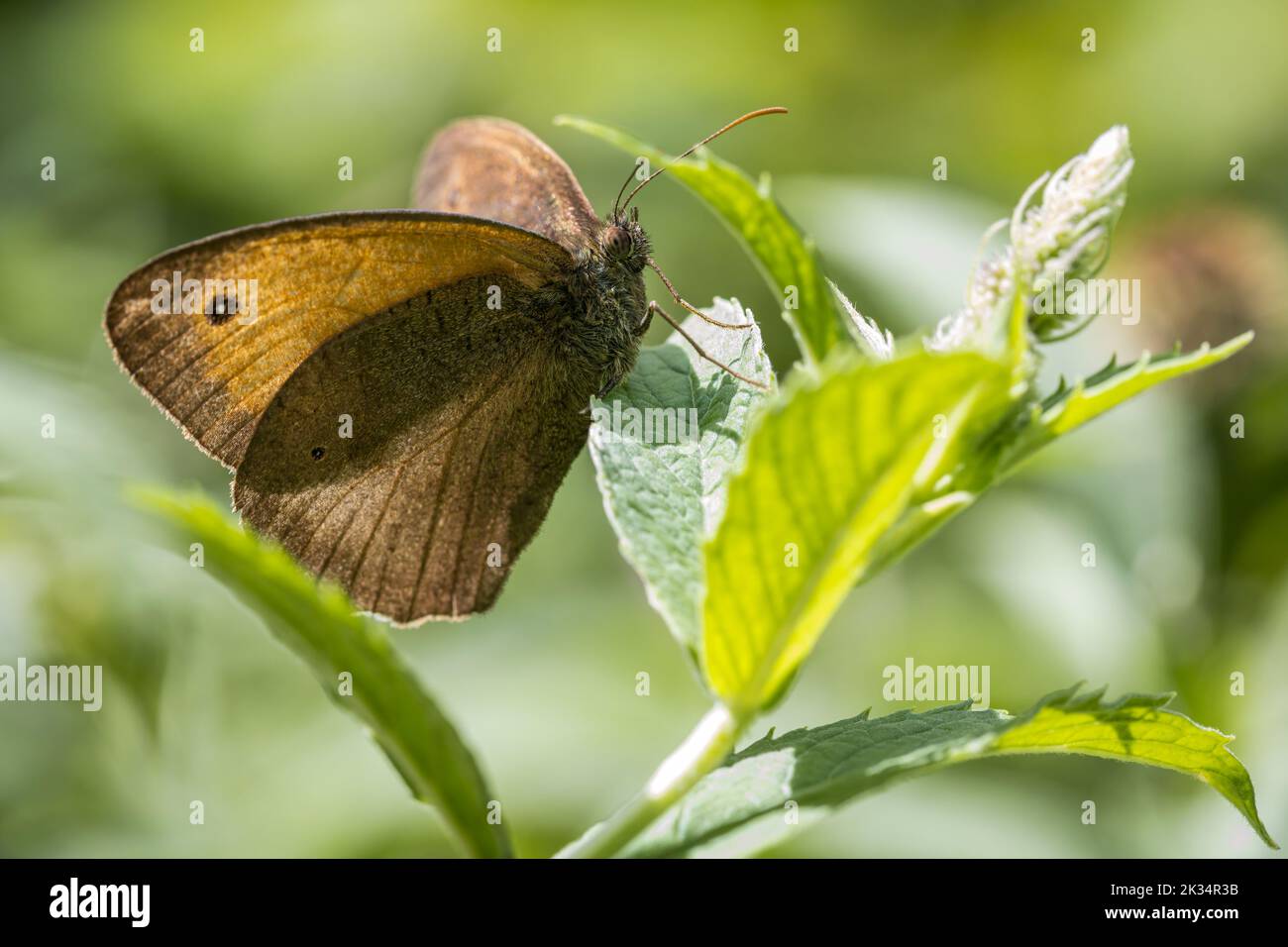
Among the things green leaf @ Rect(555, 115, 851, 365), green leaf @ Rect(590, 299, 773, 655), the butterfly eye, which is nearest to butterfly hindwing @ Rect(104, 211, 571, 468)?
the butterfly eye

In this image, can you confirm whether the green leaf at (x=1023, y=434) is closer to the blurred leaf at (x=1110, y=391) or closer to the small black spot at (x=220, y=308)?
the blurred leaf at (x=1110, y=391)

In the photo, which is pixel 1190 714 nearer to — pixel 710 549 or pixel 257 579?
pixel 710 549

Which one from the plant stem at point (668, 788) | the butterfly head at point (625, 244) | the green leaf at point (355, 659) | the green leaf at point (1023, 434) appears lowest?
the plant stem at point (668, 788)

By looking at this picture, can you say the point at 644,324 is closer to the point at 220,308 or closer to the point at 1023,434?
the point at 220,308

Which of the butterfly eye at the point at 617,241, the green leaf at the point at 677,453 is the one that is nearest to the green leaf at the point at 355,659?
Answer: the green leaf at the point at 677,453

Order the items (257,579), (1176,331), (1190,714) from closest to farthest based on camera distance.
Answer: (257,579), (1190,714), (1176,331)

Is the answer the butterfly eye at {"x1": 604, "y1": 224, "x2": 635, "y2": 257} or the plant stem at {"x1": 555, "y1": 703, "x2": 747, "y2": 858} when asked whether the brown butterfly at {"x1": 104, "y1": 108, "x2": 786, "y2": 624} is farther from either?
the plant stem at {"x1": 555, "y1": 703, "x2": 747, "y2": 858}

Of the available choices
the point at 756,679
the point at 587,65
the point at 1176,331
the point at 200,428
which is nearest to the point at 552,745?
the point at 200,428
